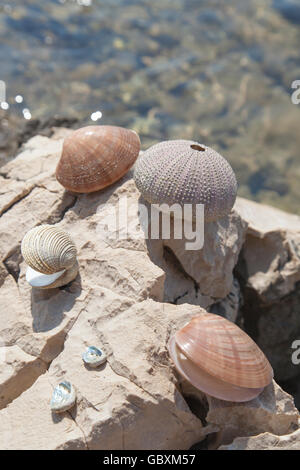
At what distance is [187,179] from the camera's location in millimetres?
3689

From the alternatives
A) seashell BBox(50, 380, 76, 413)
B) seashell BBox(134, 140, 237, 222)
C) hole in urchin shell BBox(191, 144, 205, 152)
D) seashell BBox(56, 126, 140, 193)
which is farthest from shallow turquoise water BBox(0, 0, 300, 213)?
seashell BBox(50, 380, 76, 413)

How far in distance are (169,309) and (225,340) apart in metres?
0.49

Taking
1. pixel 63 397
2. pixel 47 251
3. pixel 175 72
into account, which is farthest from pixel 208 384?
pixel 175 72

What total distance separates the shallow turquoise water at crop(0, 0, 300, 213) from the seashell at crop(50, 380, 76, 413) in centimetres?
537

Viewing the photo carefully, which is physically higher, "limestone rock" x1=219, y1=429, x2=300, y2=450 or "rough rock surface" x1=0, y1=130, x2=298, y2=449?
"rough rock surface" x1=0, y1=130, x2=298, y2=449

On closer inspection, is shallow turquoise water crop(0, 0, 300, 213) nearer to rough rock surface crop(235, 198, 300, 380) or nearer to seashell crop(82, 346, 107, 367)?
rough rock surface crop(235, 198, 300, 380)

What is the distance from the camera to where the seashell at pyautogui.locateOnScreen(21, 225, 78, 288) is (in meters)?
3.51

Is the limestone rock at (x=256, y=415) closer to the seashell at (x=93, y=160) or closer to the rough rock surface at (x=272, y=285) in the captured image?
the rough rock surface at (x=272, y=285)

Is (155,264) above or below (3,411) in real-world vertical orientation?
above

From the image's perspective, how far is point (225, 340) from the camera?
3117mm

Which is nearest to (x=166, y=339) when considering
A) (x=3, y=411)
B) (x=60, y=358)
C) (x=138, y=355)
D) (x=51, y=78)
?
(x=138, y=355)
